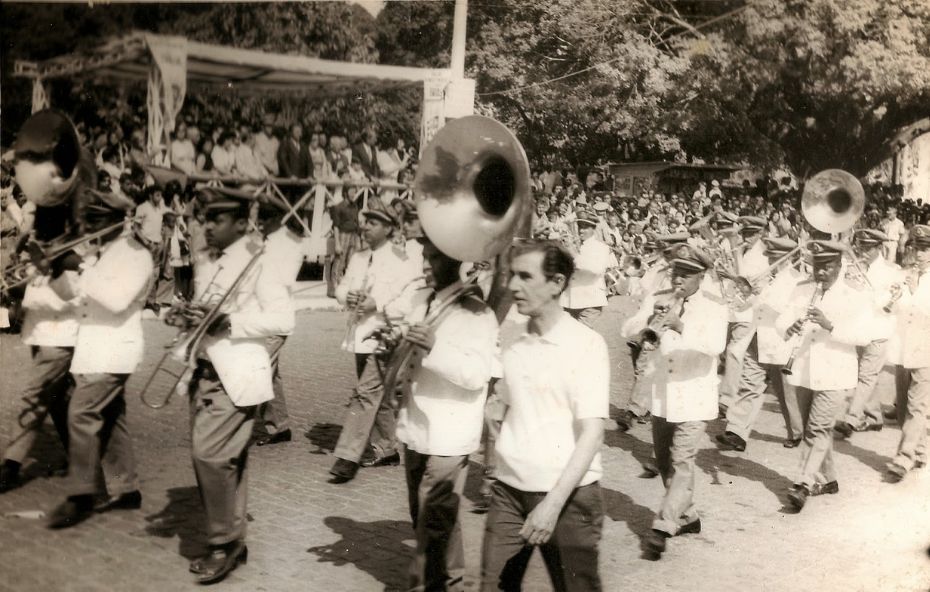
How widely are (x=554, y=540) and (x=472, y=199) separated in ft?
5.35

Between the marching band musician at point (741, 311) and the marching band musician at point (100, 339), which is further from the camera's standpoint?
the marching band musician at point (741, 311)

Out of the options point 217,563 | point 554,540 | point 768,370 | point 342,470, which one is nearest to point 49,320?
point 217,563

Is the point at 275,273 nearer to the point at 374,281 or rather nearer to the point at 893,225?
the point at 374,281

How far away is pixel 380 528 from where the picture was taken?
17.3ft

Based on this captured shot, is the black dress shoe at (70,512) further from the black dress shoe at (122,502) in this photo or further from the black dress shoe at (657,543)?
the black dress shoe at (657,543)

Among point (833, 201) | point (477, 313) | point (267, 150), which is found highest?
point (267, 150)

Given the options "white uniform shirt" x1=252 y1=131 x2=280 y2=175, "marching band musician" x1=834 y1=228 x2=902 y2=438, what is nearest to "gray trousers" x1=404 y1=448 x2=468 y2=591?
"marching band musician" x1=834 y1=228 x2=902 y2=438

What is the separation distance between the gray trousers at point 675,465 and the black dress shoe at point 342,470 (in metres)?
2.17

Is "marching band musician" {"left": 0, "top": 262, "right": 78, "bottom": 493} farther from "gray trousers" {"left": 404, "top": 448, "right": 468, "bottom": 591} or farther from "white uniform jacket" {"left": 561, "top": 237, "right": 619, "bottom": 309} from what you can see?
"white uniform jacket" {"left": 561, "top": 237, "right": 619, "bottom": 309}

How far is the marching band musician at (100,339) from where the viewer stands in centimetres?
484

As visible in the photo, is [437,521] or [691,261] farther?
[691,261]

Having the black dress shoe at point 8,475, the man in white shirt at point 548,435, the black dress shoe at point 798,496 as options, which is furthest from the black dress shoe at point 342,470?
the black dress shoe at point 798,496

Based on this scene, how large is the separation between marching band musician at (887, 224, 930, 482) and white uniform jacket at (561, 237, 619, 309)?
3.01 meters

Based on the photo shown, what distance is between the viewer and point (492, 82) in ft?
33.8
